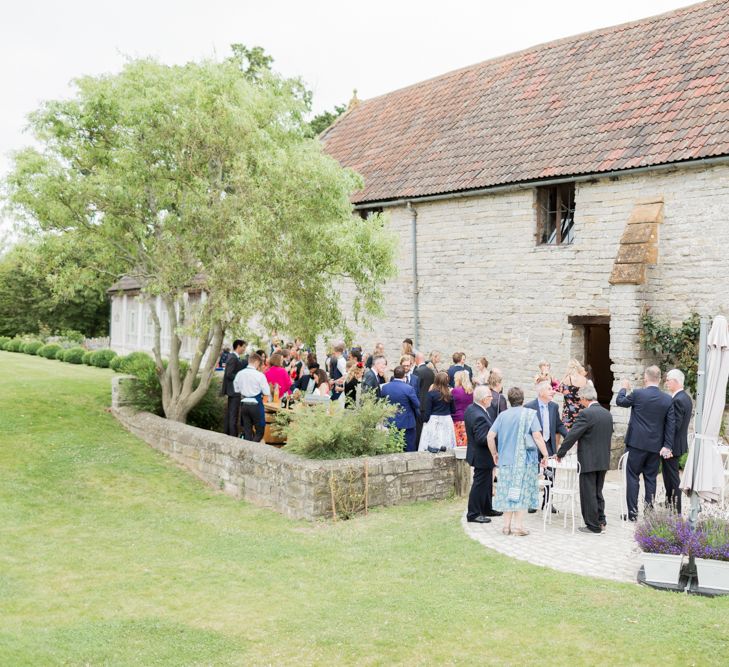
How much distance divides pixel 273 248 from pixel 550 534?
7227 millimetres

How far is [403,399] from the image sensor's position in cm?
1266

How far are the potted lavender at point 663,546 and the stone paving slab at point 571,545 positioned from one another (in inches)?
12.6

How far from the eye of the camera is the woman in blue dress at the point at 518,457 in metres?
9.76

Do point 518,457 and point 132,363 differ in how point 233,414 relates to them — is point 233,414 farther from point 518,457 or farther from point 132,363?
point 518,457

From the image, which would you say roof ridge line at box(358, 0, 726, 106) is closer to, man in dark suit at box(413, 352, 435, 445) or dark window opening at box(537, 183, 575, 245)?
dark window opening at box(537, 183, 575, 245)

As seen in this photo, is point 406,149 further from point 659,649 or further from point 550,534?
point 659,649

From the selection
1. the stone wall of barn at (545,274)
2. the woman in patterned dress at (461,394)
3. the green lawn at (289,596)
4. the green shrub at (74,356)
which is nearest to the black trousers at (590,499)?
the green lawn at (289,596)

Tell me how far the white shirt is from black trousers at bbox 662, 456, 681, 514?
700 centimetres

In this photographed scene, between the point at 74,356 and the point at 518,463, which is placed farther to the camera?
the point at 74,356

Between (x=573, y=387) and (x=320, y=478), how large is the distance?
3.84 m

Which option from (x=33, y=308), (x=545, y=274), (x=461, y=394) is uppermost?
(x=33, y=308)

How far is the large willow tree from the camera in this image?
48.5ft

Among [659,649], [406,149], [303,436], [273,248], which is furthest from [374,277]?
[659,649]

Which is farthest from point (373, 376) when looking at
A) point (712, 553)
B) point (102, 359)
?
point (102, 359)
